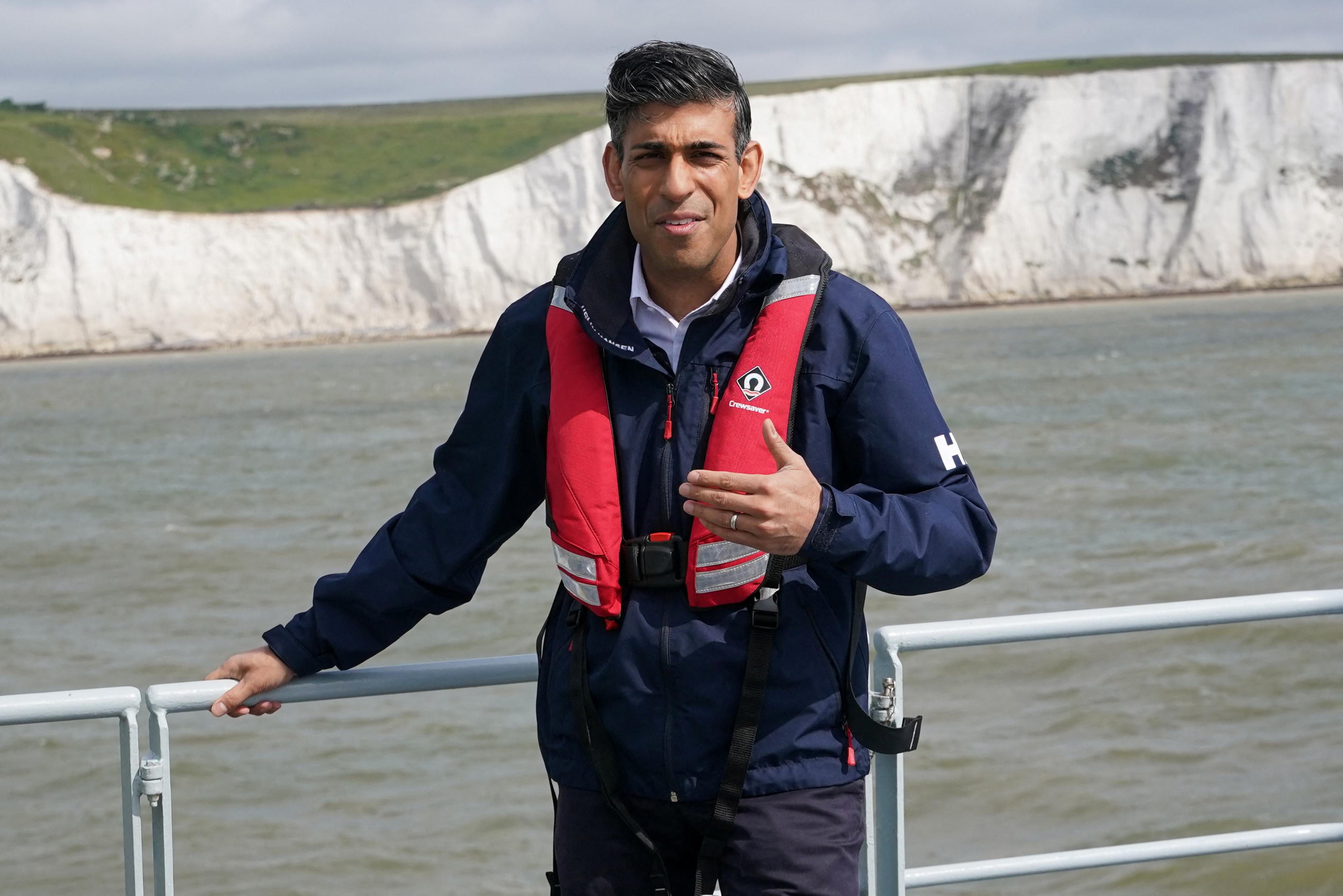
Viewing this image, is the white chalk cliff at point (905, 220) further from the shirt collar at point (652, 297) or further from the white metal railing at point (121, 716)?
the white metal railing at point (121, 716)

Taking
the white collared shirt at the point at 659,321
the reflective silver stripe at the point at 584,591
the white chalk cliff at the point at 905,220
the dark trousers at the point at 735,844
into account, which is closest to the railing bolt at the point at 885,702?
the dark trousers at the point at 735,844

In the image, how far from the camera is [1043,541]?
14219 millimetres

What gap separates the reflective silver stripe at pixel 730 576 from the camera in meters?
2.24

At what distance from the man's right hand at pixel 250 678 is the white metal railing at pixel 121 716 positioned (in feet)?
0.43

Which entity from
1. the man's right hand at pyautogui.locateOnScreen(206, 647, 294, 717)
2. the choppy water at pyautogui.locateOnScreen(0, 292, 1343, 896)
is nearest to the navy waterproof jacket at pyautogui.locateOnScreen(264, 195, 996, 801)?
the man's right hand at pyautogui.locateOnScreen(206, 647, 294, 717)


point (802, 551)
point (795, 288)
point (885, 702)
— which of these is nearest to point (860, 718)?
point (885, 702)

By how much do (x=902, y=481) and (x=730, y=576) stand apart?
0.96 ft

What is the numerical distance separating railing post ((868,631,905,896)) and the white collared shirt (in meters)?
0.58

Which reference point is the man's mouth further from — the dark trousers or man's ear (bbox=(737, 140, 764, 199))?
the dark trousers

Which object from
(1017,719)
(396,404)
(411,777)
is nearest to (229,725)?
(411,777)

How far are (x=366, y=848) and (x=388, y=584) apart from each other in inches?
197

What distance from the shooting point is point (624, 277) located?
2.38 m

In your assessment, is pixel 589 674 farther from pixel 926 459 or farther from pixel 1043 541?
pixel 1043 541

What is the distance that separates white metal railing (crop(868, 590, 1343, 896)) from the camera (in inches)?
97.4
